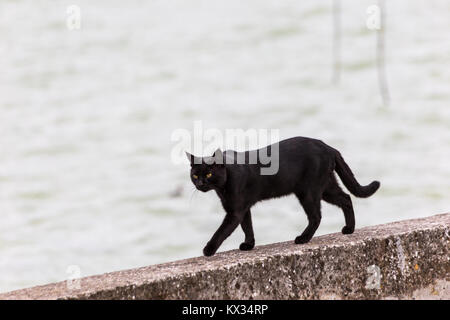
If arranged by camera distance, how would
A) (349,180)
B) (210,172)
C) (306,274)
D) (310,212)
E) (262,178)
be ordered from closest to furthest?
1. (306,274)
2. (210,172)
3. (262,178)
4. (310,212)
5. (349,180)

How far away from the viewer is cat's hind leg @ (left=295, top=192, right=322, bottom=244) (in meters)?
3.60

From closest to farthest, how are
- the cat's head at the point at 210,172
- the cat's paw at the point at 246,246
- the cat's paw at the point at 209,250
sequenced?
the cat's head at the point at 210,172 → the cat's paw at the point at 209,250 → the cat's paw at the point at 246,246

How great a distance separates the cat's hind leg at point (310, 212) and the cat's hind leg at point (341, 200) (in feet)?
0.55

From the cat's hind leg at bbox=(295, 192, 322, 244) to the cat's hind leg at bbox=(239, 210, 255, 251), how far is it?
0.73ft

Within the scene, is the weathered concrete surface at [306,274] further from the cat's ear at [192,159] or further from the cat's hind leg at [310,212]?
the cat's ear at [192,159]

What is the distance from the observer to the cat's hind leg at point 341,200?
Result: 376 cm

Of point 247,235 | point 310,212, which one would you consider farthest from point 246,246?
point 310,212

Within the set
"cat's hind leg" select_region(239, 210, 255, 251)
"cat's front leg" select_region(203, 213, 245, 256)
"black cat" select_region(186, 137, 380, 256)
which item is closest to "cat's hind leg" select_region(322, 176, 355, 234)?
"black cat" select_region(186, 137, 380, 256)

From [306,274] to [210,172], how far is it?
24.1 inches

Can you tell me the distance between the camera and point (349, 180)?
3777mm

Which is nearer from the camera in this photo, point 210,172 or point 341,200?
point 210,172

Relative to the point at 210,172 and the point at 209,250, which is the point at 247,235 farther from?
the point at 210,172

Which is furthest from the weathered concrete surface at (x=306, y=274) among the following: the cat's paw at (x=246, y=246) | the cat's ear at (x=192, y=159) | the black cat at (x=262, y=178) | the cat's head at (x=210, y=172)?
the cat's ear at (x=192, y=159)

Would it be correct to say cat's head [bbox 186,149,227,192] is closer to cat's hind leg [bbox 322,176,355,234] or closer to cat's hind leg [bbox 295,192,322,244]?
cat's hind leg [bbox 295,192,322,244]
